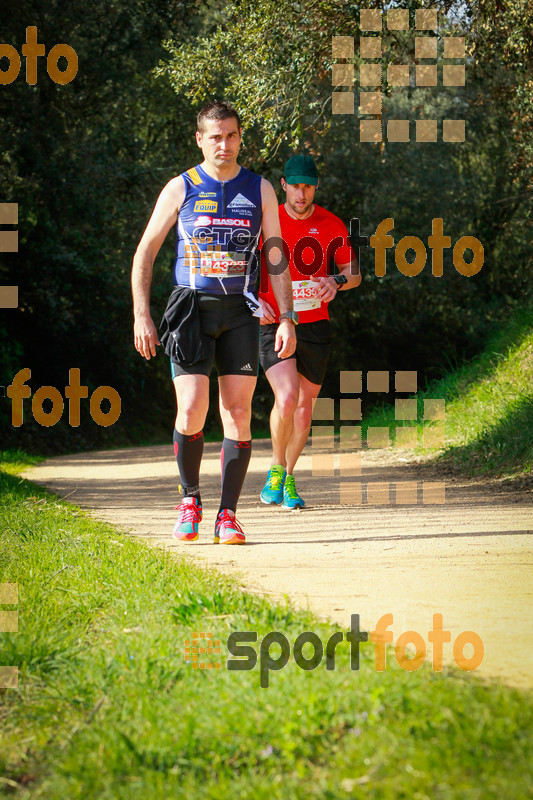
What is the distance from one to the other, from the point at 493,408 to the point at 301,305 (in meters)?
3.90

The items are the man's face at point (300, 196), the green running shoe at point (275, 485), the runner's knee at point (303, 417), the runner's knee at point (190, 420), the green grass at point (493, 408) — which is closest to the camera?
the runner's knee at point (190, 420)

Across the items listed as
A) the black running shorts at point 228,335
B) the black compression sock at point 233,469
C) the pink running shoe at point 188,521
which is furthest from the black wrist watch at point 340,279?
the pink running shoe at point 188,521

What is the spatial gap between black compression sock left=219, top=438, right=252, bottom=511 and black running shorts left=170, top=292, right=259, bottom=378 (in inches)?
16.9

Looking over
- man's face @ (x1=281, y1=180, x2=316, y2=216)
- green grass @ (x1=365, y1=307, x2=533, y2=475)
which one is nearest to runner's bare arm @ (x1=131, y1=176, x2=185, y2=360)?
man's face @ (x1=281, y1=180, x2=316, y2=216)

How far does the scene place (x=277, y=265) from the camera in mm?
5414

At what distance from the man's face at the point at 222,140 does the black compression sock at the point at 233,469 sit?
1569 millimetres

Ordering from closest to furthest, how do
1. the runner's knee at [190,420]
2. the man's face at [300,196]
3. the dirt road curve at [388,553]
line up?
the dirt road curve at [388,553] → the runner's knee at [190,420] → the man's face at [300,196]

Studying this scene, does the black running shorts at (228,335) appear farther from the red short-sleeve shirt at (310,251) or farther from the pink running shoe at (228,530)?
the red short-sleeve shirt at (310,251)

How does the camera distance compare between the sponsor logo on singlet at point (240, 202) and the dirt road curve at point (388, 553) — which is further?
the sponsor logo on singlet at point (240, 202)

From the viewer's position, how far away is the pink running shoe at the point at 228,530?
515 cm

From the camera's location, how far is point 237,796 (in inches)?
80.7

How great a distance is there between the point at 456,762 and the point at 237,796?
48 centimetres

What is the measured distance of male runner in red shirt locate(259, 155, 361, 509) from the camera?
21.6 ft

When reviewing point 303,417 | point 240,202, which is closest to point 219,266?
point 240,202
